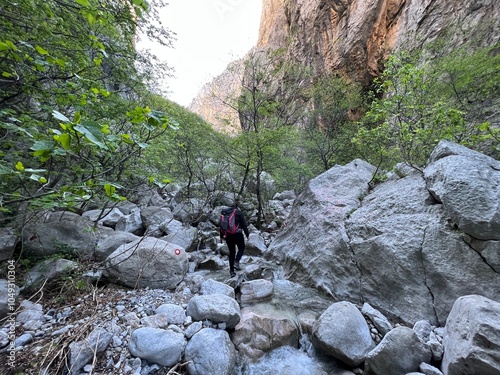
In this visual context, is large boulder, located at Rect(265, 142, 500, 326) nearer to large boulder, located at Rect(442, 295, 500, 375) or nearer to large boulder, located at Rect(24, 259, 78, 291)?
large boulder, located at Rect(442, 295, 500, 375)

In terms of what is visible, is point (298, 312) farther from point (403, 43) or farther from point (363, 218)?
point (403, 43)

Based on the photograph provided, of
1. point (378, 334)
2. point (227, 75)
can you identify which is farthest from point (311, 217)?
point (227, 75)

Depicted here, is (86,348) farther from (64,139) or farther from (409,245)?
(409,245)

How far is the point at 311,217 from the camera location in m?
6.52

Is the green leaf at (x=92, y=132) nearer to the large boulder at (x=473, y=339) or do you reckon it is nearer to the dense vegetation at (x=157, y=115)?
the dense vegetation at (x=157, y=115)

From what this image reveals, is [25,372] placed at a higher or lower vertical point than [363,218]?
lower

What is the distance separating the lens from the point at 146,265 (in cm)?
488

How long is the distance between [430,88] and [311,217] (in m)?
6.12

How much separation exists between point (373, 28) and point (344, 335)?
21.2 meters

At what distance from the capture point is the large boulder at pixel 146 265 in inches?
185

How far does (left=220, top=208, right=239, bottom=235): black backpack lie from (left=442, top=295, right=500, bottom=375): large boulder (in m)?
4.37

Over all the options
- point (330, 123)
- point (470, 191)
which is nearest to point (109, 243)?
point (470, 191)

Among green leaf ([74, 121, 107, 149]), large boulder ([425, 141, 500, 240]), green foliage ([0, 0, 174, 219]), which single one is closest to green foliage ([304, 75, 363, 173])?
large boulder ([425, 141, 500, 240])

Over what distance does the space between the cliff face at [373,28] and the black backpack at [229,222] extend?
1047cm
